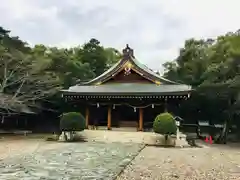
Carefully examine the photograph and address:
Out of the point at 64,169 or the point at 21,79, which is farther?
the point at 21,79

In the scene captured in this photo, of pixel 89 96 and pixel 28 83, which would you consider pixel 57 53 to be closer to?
pixel 28 83

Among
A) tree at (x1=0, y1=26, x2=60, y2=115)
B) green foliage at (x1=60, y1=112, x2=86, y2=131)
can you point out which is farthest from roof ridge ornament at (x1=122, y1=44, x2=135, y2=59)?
green foliage at (x1=60, y1=112, x2=86, y2=131)

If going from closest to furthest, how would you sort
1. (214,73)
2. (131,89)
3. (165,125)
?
(165,125)
(131,89)
(214,73)

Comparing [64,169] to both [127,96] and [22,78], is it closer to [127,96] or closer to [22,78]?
[127,96]

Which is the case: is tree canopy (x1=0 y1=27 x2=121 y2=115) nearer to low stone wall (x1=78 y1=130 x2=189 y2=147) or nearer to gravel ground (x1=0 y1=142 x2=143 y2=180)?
low stone wall (x1=78 y1=130 x2=189 y2=147)

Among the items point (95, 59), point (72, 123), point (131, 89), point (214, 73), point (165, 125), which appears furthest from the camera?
point (95, 59)

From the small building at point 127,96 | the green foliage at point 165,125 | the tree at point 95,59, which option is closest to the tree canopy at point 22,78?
the small building at point 127,96

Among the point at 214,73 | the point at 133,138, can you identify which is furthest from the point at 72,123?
the point at 214,73

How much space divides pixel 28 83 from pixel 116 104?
7.73 metres

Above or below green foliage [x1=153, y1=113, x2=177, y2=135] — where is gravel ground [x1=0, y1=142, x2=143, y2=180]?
below

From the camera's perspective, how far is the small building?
21500mm

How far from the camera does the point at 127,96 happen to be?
21.5m

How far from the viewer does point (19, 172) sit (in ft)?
25.3

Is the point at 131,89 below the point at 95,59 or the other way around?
below
